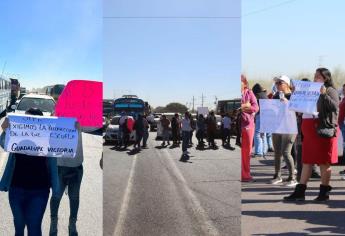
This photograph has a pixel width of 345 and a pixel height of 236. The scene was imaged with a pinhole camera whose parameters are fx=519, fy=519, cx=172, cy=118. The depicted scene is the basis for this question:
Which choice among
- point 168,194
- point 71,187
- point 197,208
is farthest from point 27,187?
point 197,208

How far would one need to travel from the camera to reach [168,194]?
259cm

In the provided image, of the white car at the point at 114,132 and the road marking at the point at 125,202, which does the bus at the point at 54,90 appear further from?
the road marking at the point at 125,202

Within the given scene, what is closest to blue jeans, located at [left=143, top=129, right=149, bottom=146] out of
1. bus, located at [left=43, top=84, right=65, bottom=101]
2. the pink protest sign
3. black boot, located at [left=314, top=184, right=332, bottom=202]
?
the pink protest sign

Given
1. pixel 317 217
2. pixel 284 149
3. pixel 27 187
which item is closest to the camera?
pixel 27 187

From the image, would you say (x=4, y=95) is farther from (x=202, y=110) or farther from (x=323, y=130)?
(x=323, y=130)

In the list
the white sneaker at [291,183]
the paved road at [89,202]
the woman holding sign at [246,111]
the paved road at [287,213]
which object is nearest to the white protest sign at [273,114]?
the paved road at [287,213]

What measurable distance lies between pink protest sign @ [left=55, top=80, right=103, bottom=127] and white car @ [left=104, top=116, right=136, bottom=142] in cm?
8

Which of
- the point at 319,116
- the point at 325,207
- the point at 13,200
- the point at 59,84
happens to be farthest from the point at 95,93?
the point at 325,207

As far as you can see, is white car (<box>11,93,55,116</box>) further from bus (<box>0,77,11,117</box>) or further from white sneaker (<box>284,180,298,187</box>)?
white sneaker (<box>284,180,298,187</box>)

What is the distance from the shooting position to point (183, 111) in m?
2.62

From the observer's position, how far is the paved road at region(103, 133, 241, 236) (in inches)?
101

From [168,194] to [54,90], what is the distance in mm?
872

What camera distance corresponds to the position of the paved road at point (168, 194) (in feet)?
8.38

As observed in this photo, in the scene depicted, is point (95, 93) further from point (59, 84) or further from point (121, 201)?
point (121, 201)
